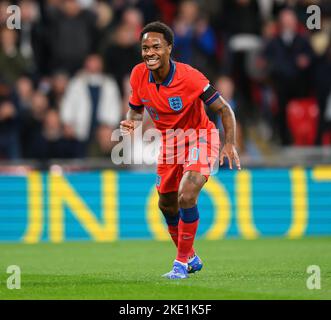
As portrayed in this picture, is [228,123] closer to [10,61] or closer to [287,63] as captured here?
[287,63]

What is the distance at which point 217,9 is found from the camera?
18.2 m

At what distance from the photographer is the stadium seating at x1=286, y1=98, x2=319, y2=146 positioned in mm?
16906

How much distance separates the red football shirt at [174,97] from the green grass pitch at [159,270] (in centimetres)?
144

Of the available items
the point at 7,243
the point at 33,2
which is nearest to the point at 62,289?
the point at 7,243

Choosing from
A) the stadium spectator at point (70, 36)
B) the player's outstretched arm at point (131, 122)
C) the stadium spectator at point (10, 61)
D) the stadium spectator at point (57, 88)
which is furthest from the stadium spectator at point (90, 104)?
the player's outstretched arm at point (131, 122)

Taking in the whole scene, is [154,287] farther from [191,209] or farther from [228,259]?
[228,259]

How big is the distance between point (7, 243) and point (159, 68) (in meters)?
6.36

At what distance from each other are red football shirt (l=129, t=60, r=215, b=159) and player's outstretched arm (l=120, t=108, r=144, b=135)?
2.3 inches

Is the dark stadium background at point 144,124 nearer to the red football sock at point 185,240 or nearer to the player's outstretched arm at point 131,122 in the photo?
the player's outstretched arm at point 131,122

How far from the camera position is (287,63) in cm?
1700

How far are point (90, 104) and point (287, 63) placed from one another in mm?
3297

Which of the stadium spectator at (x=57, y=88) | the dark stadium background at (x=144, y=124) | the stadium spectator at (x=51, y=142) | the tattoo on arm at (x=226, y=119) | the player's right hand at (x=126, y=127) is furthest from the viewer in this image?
the stadium spectator at (x=57, y=88)

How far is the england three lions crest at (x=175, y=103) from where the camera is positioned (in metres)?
9.59

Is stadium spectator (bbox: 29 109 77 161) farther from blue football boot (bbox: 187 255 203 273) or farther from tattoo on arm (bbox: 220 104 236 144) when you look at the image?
tattoo on arm (bbox: 220 104 236 144)
